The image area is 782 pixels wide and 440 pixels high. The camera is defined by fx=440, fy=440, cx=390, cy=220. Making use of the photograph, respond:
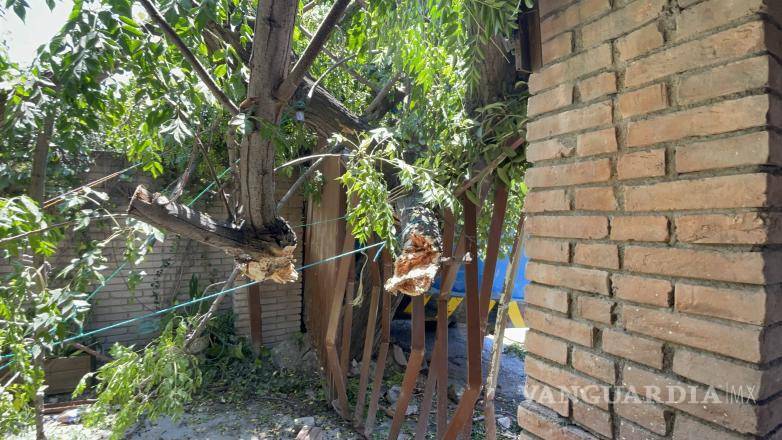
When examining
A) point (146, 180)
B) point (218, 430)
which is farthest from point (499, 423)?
point (146, 180)

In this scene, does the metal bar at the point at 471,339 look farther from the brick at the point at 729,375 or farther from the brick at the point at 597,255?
the brick at the point at 729,375

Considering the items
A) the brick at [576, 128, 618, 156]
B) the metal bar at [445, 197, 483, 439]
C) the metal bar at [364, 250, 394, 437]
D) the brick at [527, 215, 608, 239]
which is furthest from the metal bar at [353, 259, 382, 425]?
the brick at [576, 128, 618, 156]

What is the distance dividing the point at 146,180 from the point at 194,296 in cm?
152

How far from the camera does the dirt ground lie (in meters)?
3.94

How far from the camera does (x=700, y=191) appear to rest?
1.11 metres

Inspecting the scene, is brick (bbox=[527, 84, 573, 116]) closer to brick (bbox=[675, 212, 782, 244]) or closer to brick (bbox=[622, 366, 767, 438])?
brick (bbox=[675, 212, 782, 244])

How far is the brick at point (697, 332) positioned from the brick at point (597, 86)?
25.7 inches

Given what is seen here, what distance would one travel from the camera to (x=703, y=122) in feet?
3.62

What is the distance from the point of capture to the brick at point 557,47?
4.83ft

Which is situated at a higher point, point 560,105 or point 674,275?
point 560,105

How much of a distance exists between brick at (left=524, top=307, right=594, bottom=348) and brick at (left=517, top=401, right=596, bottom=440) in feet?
0.88

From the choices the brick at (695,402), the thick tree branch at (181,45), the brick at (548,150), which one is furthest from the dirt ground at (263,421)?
the brick at (548,150)

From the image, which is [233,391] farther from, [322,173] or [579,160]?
[579,160]

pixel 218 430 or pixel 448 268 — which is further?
pixel 218 430
